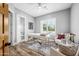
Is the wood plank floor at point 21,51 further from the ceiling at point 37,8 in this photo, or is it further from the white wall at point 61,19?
the ceiling at point 37,8

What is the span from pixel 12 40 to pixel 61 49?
2.68 ft

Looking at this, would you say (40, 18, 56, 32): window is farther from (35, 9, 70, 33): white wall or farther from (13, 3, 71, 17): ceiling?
(13, 3, 71, 17): ceiling

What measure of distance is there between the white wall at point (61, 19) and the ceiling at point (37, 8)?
0.07 meters

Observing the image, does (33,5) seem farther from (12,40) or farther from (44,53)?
(44,53)

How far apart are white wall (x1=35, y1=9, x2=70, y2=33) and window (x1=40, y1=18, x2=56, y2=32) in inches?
2.1

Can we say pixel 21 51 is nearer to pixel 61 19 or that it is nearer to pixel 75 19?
pixel 61 19

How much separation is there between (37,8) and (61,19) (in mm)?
445

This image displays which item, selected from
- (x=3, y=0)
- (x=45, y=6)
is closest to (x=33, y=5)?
(x=45, y=6)

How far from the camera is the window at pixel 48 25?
6.33ft

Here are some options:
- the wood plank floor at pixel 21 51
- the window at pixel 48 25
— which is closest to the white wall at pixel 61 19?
the window at pixel 48 25

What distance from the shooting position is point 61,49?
1.81 m

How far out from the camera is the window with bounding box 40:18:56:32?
76.0 inches

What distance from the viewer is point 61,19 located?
1.90 m

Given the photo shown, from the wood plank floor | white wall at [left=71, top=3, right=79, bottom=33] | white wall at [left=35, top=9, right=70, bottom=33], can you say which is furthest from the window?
the wood plank floor
